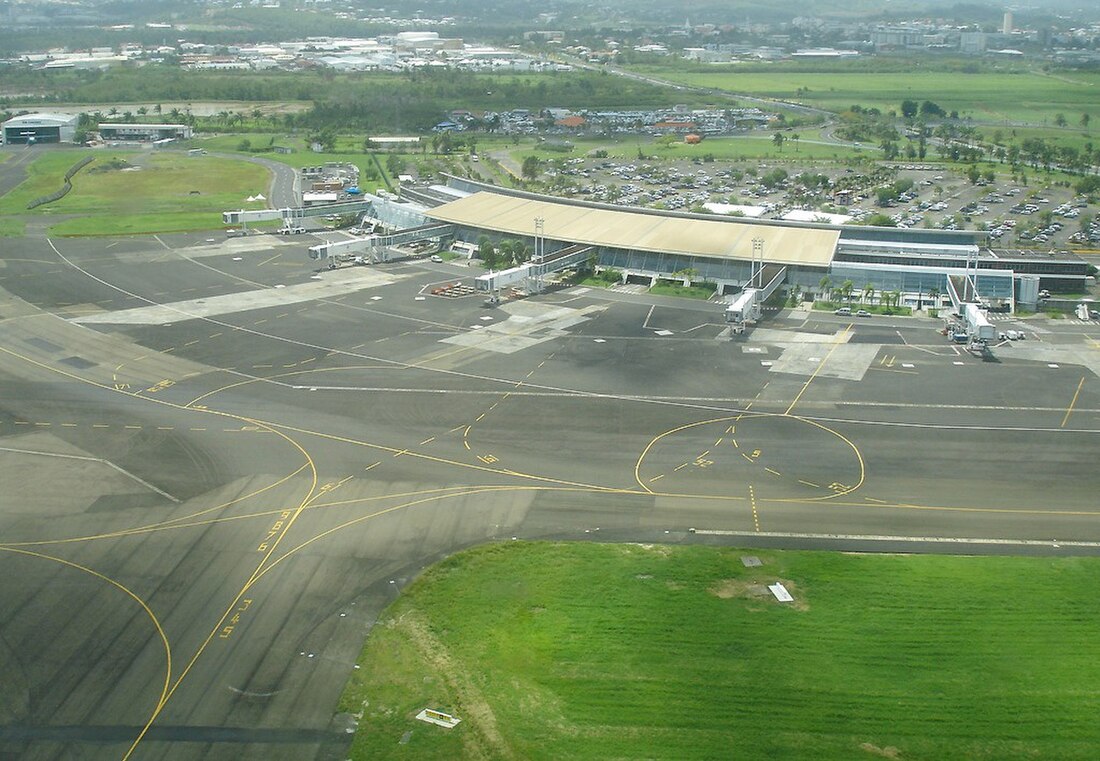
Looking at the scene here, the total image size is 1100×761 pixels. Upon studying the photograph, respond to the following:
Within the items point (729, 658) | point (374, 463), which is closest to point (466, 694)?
point (729, 658)

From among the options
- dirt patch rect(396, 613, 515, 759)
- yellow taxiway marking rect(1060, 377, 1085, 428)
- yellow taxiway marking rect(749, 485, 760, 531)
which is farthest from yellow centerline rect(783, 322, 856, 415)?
dirt patch rect(396, 613, 515, 759)

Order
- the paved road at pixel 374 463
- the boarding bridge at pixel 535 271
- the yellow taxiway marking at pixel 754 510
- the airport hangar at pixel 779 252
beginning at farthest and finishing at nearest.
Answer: the airport hangar at pixel 779 252, the boarding bridge at pixel 535 271, the yellow taxiway marking at pixel 754 510, the paved road at pixel 374 463

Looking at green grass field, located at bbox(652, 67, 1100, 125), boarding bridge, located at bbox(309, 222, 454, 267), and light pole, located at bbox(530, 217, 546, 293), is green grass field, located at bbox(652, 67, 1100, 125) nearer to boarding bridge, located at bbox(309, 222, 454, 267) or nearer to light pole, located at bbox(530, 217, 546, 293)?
boarding bridge, located at bbox(309, 222, 454, 267)

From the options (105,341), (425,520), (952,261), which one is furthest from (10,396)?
(952,261)

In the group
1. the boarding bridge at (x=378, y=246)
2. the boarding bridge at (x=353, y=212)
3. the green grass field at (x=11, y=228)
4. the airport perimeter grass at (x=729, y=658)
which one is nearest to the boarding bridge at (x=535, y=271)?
the boarding bridge at (x=378, y=246)

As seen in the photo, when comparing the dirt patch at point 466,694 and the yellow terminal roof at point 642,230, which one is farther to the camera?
the yellow terminal roof at point 642,230

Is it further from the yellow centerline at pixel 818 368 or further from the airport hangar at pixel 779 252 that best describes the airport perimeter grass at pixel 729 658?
Result: the airport hangar at pixel 779 252

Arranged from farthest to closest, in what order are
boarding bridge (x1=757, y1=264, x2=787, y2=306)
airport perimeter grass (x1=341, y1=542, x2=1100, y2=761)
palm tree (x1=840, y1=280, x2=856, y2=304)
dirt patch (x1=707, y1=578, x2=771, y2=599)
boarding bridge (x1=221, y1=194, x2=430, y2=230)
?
boarding bridge (x1=221, y1=194, x2=430, y2=230)
palm tree (x1=840, y1=280, x2=856, y2=304)
boarding bridge (x1=757, y1=264, x2=787, y2=306)
dirt patch (x1=707, y1=578, x2=771, y2=599)
airport perimeter grass (x1=341, y1=542, x2=1100, y2=761)
